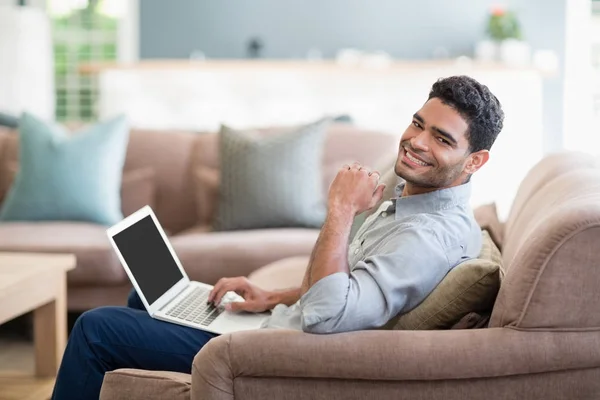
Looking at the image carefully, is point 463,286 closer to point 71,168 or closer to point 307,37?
point 71,168

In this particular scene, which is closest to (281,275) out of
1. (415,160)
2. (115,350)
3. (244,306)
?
(244,306)

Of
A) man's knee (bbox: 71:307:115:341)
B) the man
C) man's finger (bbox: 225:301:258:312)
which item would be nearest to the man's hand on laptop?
man's finger (bbox: 225:301:258:312)

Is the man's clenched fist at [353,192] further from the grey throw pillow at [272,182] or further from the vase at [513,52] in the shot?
the vase at [513,52]

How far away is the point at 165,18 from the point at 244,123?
3.91 feet

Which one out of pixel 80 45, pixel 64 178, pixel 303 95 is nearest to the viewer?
pixel 64 178

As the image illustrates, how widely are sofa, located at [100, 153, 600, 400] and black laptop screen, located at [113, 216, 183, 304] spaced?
0.54 metres

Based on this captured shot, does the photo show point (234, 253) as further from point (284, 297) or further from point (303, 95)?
point (303, 95)

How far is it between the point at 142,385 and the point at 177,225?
244 cm

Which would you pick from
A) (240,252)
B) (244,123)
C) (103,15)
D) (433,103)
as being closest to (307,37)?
(244,123)

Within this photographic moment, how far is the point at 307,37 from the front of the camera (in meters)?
7.61

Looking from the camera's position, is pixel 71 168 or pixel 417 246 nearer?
pixel 417 246

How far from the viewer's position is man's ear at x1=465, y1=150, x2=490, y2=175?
79.6 inches

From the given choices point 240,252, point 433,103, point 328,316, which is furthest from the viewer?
point 240,252

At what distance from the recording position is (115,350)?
82.6 inches
